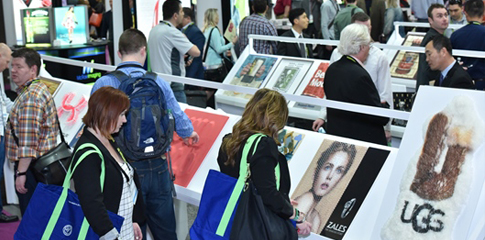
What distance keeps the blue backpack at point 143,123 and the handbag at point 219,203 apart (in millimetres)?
662

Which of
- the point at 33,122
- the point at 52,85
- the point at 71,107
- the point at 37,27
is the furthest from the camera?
the point at 37,27

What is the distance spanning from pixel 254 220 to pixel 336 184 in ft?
3.13

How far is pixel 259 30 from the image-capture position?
8.93 meters

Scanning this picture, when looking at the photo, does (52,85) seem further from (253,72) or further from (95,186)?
(95,186)

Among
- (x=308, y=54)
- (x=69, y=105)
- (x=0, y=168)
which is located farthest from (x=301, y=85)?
(x=0, y=168)

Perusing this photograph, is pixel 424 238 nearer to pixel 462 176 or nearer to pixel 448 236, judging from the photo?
pixel 448 236

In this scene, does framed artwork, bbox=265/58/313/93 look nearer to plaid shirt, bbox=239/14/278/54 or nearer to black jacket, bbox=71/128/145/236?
plaid shirt, bbox=239/14/278/54

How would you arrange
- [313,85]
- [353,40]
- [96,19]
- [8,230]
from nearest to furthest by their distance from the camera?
1. [353,40]
2. [8,230]
3. [313,85]
4. [96,19]

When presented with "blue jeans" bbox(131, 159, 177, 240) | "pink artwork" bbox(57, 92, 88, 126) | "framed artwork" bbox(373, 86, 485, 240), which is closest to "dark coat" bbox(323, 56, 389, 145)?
"framed artwork" bbox(373, 86, 485, 240)

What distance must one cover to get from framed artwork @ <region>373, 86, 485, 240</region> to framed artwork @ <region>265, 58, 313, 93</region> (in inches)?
160

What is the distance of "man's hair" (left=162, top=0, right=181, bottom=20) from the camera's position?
22.9ft

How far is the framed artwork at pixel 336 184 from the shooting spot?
12.6 ft

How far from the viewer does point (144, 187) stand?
402 centimetres

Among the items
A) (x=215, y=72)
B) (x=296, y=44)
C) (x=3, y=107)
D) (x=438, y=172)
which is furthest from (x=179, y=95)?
(x=438, y=172)
